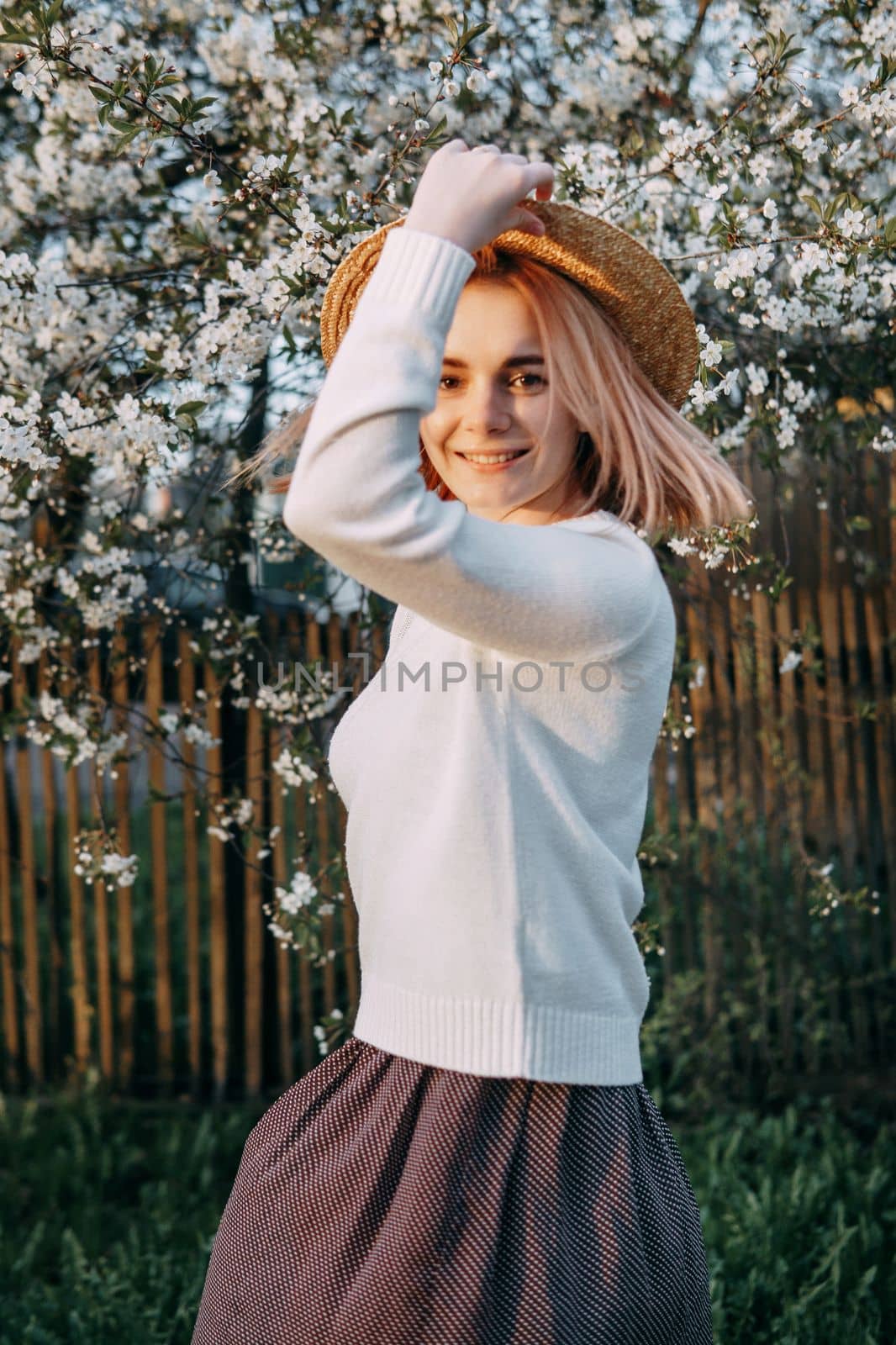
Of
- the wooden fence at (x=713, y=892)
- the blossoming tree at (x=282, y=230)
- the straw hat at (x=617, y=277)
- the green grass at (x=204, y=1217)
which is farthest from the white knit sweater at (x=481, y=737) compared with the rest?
the wooden fence at (x=713, y=892)

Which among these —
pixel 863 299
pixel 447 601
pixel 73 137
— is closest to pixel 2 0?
pixel 73 137

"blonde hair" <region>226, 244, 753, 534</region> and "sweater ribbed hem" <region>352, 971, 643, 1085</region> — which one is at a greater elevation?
"blonde hair" <region>226, 244, 753, 534</region>

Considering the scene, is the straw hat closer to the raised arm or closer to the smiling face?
the smiling face

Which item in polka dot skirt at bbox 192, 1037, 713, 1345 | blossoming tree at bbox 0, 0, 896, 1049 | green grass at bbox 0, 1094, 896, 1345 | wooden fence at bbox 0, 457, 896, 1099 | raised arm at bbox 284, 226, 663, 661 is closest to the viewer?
raised arm at bbox 284, 226, 663, 661

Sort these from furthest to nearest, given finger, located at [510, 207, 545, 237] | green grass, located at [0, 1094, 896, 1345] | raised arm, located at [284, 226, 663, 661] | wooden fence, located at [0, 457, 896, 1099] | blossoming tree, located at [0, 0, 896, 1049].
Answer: wooden fence, located at [0, 457, 896, 1099] < green grass, located at [0, 1094, 896, 1345] < blossoming tree, located at [0, 0, 896, 1049] < finger, located at [510, 207, 545, 237] < raised arm, located at [284, 226, 663, 661]

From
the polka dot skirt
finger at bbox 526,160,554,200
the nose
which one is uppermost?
finger at bbox 526,160,554,200

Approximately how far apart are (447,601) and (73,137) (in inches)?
101

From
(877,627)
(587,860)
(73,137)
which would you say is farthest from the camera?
(877,627)

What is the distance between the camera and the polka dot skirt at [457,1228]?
1184mm

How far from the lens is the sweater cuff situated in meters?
1.12

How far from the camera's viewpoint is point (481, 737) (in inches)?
48.4

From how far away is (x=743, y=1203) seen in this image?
310cm

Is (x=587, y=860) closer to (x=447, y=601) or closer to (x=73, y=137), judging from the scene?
(x=447, y=601)

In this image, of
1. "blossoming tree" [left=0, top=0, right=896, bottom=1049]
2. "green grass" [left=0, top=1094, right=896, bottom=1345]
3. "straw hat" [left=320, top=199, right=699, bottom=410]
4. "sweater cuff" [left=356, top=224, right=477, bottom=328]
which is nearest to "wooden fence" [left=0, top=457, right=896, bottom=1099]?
"green grass" [left=0, top=1094, right=896, bottom=1345]
